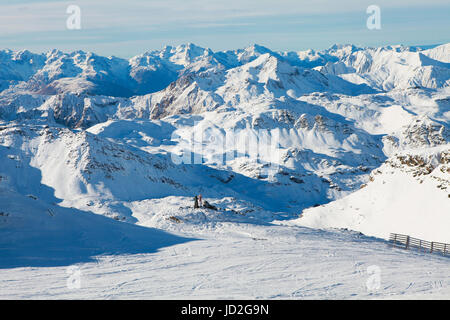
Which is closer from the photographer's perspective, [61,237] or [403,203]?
[61,237]

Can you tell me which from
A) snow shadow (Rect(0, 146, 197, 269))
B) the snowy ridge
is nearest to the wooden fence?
the snowy ridge

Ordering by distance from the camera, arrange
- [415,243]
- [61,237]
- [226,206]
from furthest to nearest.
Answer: [226,206] → [415,243] → [61,237]

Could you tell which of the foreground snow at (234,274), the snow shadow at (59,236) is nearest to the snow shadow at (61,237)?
the snow shadow at (59,236)

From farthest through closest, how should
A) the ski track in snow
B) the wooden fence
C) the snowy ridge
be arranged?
the wooden fence, the snowy ridge, the ski track in snow

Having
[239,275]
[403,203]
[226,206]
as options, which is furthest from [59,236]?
[226,206]

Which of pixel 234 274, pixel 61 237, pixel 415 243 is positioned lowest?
pixel 415 243

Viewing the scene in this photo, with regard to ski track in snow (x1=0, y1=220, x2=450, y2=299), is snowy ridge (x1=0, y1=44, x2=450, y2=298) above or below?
below

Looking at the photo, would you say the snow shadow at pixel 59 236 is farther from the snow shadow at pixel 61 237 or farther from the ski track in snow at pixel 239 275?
the ski track in snow at pixel 239 275

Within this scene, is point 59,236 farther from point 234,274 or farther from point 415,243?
point 415,243

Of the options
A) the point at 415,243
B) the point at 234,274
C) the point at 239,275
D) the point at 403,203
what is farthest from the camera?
the point at 403,203

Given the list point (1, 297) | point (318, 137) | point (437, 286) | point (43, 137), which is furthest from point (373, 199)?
point (318, 137)

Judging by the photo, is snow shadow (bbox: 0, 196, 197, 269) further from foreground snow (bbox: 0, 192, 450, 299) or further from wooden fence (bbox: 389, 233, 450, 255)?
wooden fence (bbox: 389, 233, 450, 255)

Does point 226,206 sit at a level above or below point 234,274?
below
